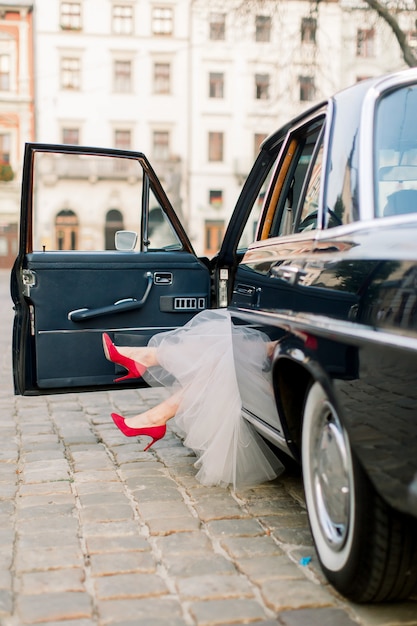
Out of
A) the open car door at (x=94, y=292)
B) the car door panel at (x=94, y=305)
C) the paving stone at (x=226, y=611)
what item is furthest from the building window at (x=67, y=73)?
the paving stone at (x=226, y=611)

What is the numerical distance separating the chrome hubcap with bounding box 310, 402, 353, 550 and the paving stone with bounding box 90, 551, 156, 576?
69 centimetres

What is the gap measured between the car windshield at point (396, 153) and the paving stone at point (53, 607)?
165 cm

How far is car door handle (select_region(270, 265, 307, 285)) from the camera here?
3.07 meters

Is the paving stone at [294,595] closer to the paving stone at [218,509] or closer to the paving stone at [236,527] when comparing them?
the paving stone at [236,527]

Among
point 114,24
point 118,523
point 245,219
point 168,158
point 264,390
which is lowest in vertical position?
point 118,523

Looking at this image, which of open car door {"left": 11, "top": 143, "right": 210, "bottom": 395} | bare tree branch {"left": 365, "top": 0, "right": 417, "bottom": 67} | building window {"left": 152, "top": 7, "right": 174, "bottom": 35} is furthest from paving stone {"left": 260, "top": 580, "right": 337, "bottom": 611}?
building window {"left": 152, "top": 7, "right": 174, "bottom": 35}

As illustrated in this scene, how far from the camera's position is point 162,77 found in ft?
159

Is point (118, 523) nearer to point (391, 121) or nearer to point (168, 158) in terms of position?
point (391, 121)

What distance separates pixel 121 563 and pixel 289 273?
130cm

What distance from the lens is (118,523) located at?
147 inches

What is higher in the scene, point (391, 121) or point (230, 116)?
point (230, 116)

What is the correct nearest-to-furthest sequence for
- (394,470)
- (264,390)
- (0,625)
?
(394,470)
(0,625)
(264,390)

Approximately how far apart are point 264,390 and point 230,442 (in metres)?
0.67

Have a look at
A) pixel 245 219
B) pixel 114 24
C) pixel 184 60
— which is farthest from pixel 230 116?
pixel 245 219
